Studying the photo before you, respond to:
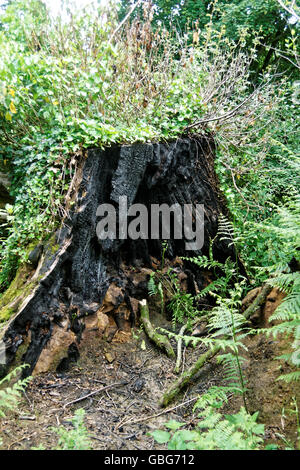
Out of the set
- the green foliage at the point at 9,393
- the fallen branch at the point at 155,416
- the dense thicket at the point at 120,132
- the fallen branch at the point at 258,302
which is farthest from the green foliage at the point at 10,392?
the fallen branch at the point at 258,302

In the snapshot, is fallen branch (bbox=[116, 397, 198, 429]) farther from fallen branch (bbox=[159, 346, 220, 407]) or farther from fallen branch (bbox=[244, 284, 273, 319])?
fallen branch (bbox=[244, 284, 273, 319])

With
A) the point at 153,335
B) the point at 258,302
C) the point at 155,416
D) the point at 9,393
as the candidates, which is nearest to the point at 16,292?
the point at 9,393

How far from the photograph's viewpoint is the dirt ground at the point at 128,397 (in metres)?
2.29

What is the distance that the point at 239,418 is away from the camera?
2.08 meters

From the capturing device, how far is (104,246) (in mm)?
3674

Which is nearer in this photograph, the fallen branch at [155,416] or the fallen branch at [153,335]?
the fallen branch at [155,416]

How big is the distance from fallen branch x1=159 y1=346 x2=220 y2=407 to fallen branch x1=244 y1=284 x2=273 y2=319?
22.6 inches

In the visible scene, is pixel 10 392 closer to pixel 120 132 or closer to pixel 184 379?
pixel 184 379

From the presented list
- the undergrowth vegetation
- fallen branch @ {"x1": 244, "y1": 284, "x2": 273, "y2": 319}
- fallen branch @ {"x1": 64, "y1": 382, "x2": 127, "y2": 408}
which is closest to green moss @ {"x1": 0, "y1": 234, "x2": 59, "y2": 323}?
the undergrowth vegetation

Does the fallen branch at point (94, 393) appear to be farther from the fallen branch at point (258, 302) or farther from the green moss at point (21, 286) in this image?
the fallen branch at point (258, 302)

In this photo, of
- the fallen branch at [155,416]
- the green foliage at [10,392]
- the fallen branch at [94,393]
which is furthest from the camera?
the fallen branch at [94,393]

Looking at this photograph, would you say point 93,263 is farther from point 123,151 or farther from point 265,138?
point 265,138

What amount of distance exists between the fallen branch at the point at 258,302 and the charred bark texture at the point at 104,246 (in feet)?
3.88

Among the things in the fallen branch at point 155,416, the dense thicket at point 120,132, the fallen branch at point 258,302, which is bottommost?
the fallen branch at point 155,416
